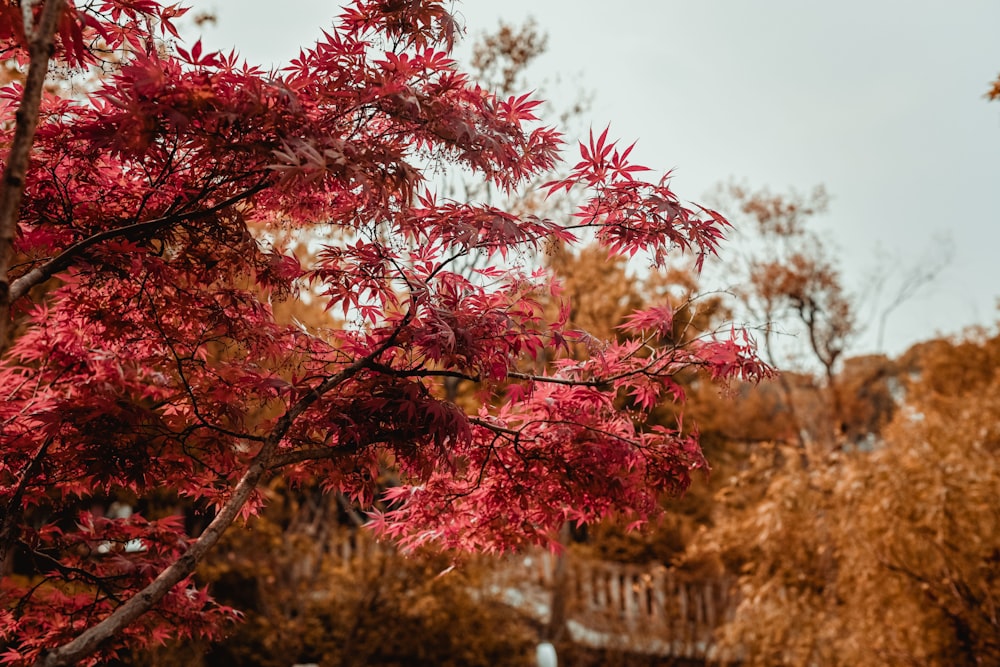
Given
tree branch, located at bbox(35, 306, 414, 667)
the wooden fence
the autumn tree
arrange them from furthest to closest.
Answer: the wooden fence → the autumn tree → tree branch, located at bbox(35, 306, 414, 667)

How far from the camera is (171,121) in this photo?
2.02 meters

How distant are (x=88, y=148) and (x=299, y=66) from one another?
2.30 feet

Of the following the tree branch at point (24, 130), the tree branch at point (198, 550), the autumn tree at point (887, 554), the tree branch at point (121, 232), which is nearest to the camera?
the tree branch at point (24, 130)

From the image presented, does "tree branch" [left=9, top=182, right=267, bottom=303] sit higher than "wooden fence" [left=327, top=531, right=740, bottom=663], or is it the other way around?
"tree branch" [left=9, top=182, right=267, bottom=303]

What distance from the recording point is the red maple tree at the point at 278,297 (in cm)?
215

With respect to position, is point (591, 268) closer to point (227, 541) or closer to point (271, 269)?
point (227, 541)

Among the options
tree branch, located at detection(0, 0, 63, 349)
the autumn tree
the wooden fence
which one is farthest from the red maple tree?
the wooden fence

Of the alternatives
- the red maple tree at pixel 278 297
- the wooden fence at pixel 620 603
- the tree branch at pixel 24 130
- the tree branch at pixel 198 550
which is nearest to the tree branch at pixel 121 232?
the red maple tree at pixel 278 297

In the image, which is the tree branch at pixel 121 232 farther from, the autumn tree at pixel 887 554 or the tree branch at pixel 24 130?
the autumn tree at pixel 887 554

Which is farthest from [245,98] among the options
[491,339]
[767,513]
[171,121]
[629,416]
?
[767,513]

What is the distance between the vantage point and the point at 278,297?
269cm

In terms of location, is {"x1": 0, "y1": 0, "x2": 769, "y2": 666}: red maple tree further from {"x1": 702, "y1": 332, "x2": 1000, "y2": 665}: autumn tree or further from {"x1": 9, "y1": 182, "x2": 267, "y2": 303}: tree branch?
{"x1": 702, "y1": 332, "x2": 1000, "y2": 665}: autumn tree

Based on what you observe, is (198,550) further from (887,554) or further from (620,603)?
(620,603)

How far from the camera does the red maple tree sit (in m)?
2.15
